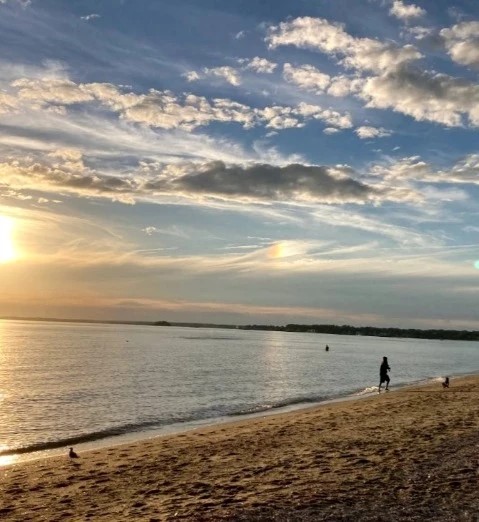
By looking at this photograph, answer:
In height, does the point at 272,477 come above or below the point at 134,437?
above

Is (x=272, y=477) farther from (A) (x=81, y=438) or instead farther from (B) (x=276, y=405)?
(B) (x=276, y=405)

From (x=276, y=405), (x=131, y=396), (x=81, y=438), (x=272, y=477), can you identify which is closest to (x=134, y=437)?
(x=81, y=438)

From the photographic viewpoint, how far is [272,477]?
1205 centimetres

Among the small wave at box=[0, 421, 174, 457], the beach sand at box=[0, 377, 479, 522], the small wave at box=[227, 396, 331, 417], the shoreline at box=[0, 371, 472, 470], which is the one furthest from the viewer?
the small wave at box=[227, 396, 331, 417]

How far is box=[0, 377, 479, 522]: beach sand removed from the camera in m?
9.52

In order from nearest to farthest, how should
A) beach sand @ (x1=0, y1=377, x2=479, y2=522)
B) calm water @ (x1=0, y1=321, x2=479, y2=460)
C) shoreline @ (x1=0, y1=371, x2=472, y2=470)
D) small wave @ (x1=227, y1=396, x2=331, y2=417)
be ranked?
1. beach sand @ (x1=0, y1=377, x2=479, y2=522)
2. shoreline @ (x1=0, y1=371, x2=472, y2=470)
3. calm water @ (x1=0, y1=321, x2=479, y2=460)
4. small wave @ (x1=227, y1=396, x2=331, y2=417)

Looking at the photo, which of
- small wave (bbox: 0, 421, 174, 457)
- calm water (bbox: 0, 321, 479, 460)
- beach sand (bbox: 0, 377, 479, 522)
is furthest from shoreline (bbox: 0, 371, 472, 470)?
beach sand (bbox: 0, 377, 479, 522)

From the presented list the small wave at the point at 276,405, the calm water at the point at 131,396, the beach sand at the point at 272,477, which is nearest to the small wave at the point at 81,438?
the calm water at the point at 131,396

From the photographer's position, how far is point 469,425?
1806 cm

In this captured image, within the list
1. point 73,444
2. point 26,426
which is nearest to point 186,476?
point 73,444

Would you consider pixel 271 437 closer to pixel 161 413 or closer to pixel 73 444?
pixel 73 444

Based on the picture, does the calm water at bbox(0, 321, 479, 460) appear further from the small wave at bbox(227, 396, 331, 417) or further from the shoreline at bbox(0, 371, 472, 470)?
the shoreline at bbox(0, 371, 472, 470)

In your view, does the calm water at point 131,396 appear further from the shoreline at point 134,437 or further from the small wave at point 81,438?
the shoreline at point 134,437

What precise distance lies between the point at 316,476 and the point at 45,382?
37.2 m
